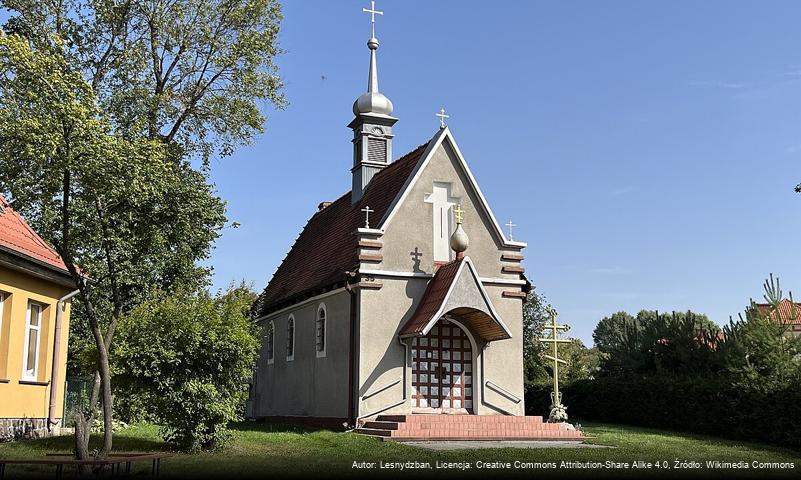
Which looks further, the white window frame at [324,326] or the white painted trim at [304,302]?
the white window frame at [324,326]

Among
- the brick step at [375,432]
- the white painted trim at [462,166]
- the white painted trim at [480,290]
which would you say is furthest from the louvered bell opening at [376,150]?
the brick step at [375,432]

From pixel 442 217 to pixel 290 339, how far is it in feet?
25.8

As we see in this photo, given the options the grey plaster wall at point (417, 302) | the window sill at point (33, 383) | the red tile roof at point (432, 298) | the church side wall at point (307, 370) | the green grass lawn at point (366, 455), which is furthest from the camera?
the church side wall at point (307, 370)

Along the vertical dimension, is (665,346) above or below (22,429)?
above

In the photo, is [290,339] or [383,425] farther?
[290,339]

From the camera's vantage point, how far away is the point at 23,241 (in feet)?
63.7

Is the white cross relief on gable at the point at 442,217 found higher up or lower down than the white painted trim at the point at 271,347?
higher up

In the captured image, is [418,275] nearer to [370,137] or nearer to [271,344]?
[370,137]

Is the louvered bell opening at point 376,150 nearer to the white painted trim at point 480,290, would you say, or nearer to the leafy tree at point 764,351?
the white painted trim at point 480,290

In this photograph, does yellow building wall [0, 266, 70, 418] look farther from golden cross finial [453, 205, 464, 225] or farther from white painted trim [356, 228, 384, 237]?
golden cross finial [453, 205, 464, 225]

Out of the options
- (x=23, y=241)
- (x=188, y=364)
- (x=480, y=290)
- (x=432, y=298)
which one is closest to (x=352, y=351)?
(x=432, y=298)

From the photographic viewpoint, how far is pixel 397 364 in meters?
22.6

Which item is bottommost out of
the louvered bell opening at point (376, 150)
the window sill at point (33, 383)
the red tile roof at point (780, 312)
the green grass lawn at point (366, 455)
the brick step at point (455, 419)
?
the green grass lawn at point (366, 455)

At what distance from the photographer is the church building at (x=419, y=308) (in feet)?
73.1
